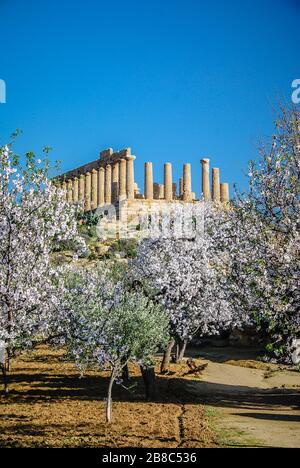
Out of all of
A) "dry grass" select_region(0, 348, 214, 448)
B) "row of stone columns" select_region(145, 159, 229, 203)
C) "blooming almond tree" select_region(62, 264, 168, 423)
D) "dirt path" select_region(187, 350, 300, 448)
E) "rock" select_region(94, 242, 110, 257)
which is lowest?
"dirt path" select_region(187, 350, 300, 448)

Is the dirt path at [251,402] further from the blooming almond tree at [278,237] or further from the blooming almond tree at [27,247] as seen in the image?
the blooming almond tree at [27,247]

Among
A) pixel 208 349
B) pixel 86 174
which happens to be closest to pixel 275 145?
pixel 208 349

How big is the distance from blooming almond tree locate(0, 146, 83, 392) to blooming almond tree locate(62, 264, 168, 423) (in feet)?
2.84

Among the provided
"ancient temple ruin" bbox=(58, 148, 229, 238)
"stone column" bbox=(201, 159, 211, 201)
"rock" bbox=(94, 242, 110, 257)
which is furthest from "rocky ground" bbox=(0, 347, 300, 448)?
"stone column" bbox=(201, 159, 211, 201)

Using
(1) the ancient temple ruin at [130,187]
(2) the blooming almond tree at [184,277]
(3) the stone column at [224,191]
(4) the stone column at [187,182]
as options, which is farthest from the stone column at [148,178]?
(2) the blooming almond tree at [184,277]

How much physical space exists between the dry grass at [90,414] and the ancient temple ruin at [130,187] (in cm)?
3855

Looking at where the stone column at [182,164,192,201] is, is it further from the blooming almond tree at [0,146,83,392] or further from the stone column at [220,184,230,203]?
the blooming almond tree at [0,146,83,392]

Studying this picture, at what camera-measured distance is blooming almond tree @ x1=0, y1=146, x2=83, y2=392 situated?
51.7ft

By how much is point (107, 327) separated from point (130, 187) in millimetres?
51147

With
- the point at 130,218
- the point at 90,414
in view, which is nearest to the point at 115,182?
the point at 130,218

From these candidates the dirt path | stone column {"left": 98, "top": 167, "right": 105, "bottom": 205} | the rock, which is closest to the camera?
the dirt path

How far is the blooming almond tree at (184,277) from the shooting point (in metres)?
25.5

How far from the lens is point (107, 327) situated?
17.0 m

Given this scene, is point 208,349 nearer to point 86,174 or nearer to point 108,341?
point 108,341
